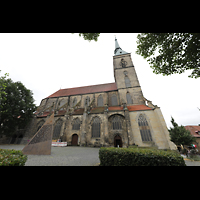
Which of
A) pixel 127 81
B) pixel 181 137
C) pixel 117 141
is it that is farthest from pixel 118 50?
pixel 181 137

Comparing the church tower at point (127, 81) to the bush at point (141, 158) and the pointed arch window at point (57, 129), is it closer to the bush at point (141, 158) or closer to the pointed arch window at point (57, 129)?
the pointed arch window at point (57, 129)

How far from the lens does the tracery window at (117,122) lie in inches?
644

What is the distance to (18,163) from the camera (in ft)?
9.11

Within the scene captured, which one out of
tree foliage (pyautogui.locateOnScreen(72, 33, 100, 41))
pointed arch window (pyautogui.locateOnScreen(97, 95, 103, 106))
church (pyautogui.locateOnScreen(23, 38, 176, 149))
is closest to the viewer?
tree foliage (pyautogui.locateOnScreen(72, 33, 100, 41))

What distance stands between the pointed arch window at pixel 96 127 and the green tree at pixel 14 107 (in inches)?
565

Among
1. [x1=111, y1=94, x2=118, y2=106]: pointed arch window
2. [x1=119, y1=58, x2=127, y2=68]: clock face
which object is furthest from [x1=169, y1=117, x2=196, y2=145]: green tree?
[x1=119, y1=58, x2=127, y2=68]: clock face

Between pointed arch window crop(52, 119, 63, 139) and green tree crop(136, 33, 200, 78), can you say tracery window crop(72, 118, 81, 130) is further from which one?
green tree crop(136, 33, 200, 78)

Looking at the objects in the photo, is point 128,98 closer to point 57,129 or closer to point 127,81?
point 127,81

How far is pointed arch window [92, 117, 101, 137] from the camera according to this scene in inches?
637

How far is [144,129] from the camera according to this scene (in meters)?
15.3

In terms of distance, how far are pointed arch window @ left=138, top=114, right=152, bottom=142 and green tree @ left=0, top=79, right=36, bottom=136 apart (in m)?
22.8
